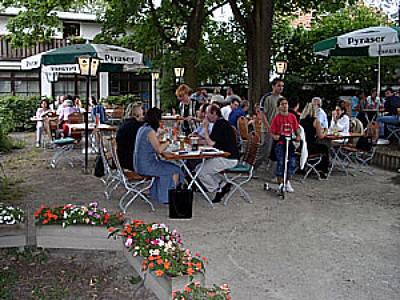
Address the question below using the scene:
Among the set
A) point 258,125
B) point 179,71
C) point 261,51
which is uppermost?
point 261,51

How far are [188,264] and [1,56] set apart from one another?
69.4 feet

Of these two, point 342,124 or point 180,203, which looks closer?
point 180,203

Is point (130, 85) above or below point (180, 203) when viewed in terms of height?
above

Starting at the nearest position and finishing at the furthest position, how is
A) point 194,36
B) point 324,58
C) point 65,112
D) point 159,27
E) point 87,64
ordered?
point 87,64, point 65,112, point 194,36, point 159,27, point 324,58

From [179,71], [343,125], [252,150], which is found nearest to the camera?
[252,150]

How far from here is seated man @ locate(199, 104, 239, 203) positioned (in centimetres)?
690

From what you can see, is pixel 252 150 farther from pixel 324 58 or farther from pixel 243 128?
pixel 324 58

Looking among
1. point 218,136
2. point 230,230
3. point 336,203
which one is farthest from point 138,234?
point 336,203

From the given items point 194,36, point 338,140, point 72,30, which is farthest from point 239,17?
point 72,30

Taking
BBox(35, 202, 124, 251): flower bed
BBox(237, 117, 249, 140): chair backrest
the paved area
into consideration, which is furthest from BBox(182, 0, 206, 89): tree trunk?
BBox(35, 202, 124, 251): flower bed

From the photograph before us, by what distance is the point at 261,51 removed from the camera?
1343 centimetres

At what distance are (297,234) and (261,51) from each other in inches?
336

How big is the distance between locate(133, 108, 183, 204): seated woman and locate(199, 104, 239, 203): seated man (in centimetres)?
48

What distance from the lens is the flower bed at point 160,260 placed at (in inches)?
142
